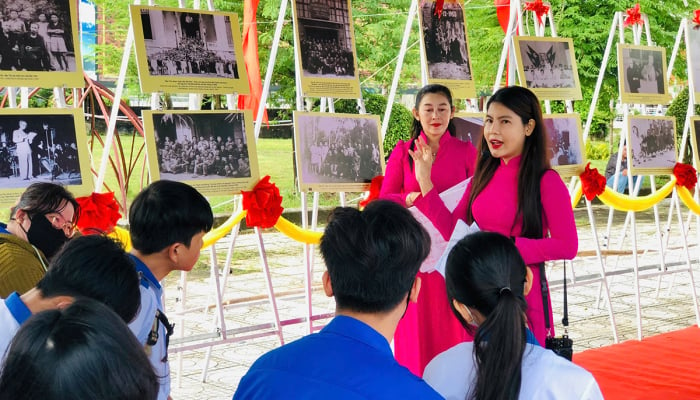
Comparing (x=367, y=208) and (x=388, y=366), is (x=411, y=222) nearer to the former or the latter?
(x=367, y=208)

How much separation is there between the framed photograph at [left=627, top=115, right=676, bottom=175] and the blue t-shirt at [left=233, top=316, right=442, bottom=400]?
4.51 metres

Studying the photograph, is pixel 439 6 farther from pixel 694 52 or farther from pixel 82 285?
pixel 82 285

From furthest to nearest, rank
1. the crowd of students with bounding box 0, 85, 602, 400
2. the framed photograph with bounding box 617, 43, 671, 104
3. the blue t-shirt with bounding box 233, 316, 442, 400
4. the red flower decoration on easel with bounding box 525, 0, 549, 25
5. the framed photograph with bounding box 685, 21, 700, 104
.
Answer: the framed photograph with bounding box 685, 21, 700, 104 → the framed photograph with bounding box 617, 43, 671, 104 → the red flower decoration on easel with bounding box 525, 0, 549, 25 → the blue t-shirt with bounding box 233, 316, 442, 400 → the crowd of students with bounding box 0, 85, 602, 400

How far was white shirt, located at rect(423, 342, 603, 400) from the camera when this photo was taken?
1669 mm

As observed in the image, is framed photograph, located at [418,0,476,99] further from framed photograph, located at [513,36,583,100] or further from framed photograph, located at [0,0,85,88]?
framed photograph, located at [0,0,85,88]

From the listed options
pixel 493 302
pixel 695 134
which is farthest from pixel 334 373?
pixel 695 134

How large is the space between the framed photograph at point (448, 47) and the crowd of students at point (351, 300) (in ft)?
5.96

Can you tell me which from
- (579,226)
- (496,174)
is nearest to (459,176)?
(496,174)

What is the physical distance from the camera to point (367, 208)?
1.50m

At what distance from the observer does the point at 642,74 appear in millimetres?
5633

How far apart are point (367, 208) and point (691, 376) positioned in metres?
3.10

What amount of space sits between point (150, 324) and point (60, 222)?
948mm

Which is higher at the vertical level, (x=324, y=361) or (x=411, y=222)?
(x=411, y=222)

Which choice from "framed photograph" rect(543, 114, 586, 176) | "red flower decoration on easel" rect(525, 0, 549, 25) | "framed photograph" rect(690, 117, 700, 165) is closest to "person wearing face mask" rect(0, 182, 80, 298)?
"framed photograph" rect(543, 114, 586, 176)
